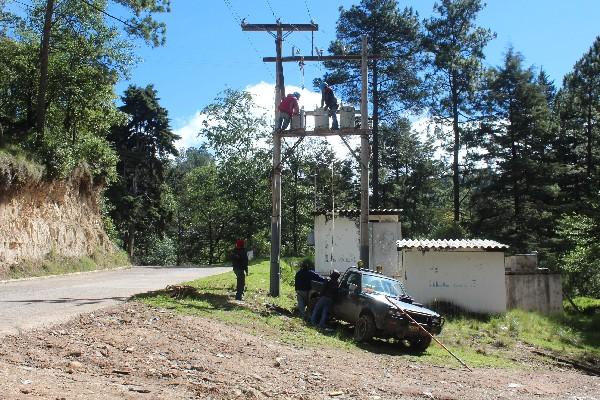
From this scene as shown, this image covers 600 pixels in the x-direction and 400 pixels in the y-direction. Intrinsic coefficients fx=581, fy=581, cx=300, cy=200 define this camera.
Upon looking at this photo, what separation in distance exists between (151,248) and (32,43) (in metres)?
29.2

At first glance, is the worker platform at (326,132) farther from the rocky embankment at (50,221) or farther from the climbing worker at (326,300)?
the rocky embankment at (50,221)

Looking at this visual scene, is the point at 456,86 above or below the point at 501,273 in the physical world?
above

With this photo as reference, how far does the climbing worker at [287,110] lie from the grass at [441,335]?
17.9 ft

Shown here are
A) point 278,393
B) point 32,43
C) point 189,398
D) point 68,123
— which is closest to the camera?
point 189,398

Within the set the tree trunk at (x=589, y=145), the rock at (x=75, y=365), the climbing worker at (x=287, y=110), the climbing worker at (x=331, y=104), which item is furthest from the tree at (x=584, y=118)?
the rock at (x=75, y=365)

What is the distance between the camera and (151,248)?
178 ft

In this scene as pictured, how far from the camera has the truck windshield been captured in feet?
50.1

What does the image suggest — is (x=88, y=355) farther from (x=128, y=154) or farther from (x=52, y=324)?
(x=128, y=154)

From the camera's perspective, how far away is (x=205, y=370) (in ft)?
29.4

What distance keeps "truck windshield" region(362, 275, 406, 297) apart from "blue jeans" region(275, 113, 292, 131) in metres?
5.86

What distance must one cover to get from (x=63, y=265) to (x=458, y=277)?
16919 mm

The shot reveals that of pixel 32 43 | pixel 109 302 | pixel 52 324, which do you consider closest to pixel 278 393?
pixel 52 324

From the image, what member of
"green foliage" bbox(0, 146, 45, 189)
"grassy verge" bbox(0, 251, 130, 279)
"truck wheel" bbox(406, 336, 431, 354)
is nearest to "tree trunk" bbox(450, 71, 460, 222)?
"grassy verge" bbox(0, 251, 130, 279)

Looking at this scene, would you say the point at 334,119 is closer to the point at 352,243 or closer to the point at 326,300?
the point at 326,300
